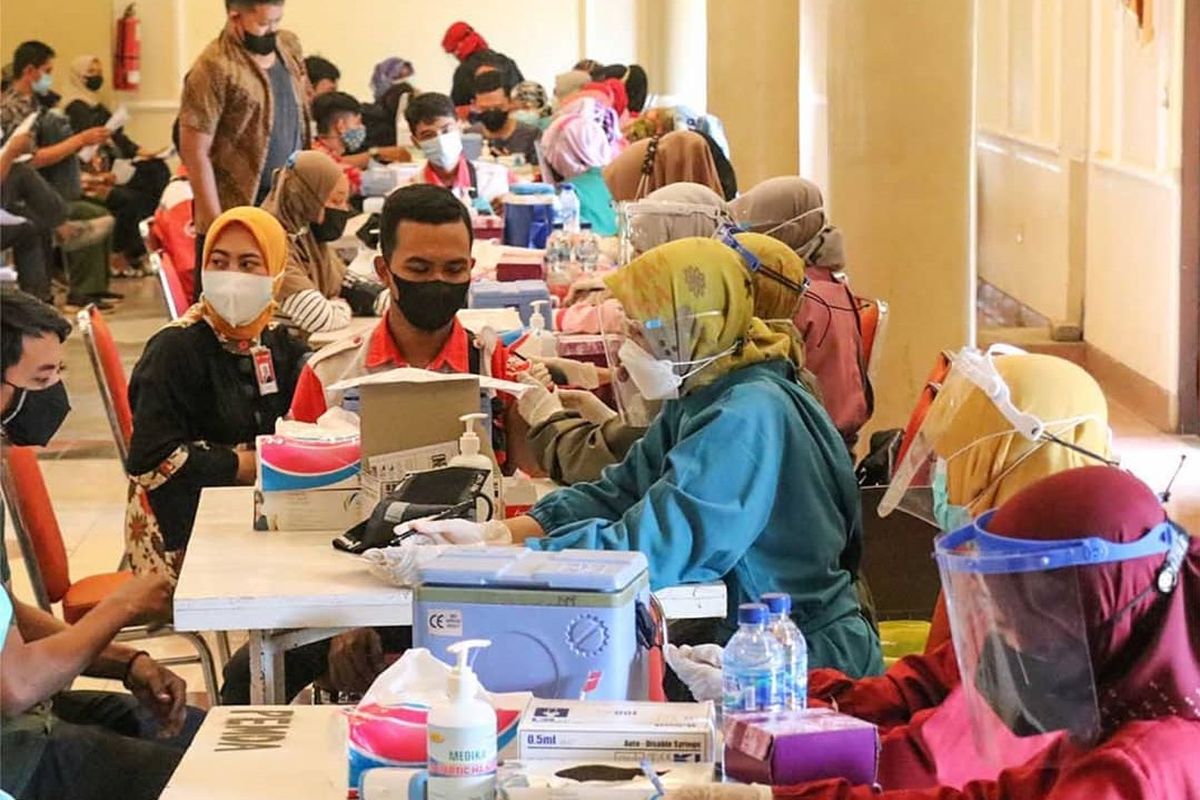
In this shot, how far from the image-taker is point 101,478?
8.31 meters

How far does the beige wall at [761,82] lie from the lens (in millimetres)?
10586

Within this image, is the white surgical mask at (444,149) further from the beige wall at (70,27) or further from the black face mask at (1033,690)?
the beige wall at (70,27)

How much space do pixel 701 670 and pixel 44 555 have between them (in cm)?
221

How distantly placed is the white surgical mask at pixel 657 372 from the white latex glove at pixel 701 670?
87 centimetres

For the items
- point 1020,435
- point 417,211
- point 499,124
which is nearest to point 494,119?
point 499,124

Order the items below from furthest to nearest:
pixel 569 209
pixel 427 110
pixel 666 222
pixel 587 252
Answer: pixel 427 110
pixel 569 209
pixel 587 252
pixel 666 222

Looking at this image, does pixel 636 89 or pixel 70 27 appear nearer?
pixel 636 89


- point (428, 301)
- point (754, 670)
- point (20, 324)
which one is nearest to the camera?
point (754, 670)

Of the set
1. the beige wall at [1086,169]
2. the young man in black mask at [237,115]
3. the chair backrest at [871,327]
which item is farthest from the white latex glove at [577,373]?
the beige wall at [1086,169]

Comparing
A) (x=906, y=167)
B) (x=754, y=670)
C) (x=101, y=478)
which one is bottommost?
(x=101, y=478)

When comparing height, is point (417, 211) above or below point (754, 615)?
above

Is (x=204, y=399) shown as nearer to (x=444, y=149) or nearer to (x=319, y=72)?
(x=444, y=149)

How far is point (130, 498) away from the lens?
4590 millimetres

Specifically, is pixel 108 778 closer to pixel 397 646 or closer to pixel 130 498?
pixel 397 646
